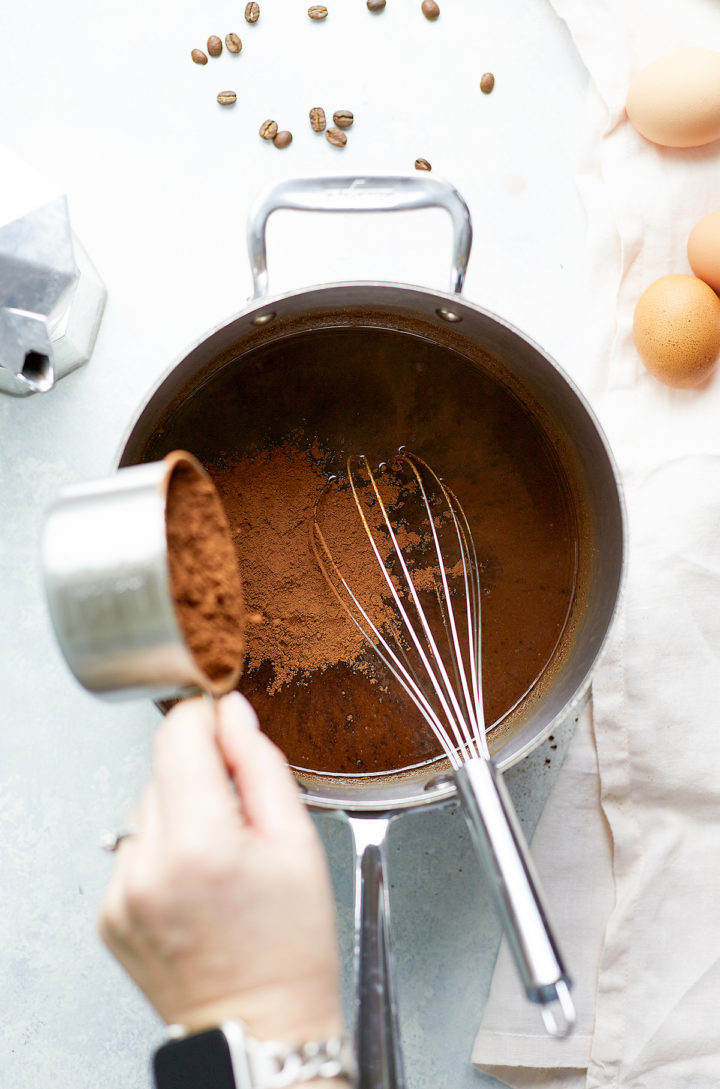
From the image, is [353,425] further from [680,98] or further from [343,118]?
[680,98]

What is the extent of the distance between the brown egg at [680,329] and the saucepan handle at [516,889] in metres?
0.40

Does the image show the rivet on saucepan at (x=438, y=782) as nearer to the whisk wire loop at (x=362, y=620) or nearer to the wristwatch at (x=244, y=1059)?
the whisk wire loop at (x=362, y=620)

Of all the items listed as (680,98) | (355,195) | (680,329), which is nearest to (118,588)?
(355,195)

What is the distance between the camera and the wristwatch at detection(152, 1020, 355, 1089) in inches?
17.6

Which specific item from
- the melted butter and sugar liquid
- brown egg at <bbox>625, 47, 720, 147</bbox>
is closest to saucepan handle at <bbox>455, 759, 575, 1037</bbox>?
the melted butter and sugar liquid

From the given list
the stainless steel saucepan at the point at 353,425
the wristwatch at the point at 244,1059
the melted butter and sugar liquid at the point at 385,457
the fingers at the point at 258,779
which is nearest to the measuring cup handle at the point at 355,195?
the stainless steel saucepan at the point at 353,425

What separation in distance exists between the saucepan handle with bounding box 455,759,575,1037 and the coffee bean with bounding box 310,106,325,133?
23.9 inches

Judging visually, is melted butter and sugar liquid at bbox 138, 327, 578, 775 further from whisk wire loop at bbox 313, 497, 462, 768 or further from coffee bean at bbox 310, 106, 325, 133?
coffee bean at bbox 310, 106, 325, 133

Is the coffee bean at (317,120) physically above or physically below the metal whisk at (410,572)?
above

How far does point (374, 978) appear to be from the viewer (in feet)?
1.86

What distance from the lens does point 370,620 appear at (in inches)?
29.3

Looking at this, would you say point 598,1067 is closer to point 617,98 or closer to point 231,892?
point 231,892

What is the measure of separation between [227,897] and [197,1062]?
10 cm

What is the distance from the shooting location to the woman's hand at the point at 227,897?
0.45m
